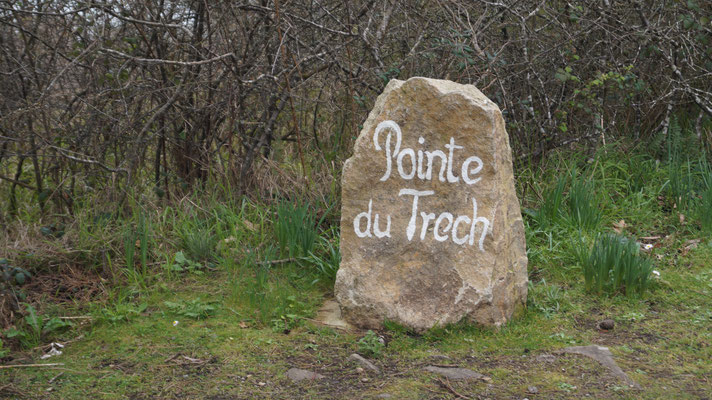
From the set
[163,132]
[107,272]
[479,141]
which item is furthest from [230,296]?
[163,132]

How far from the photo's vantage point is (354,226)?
3891mm

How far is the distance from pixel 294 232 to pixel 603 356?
2083 mm

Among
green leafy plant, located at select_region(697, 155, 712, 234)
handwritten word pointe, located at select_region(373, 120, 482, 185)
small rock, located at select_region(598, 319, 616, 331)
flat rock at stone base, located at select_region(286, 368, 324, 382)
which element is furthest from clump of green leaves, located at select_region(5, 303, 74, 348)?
green leafy plant, located at select_region(697, 155, 712, 234)

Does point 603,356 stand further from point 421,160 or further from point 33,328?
point 33,328

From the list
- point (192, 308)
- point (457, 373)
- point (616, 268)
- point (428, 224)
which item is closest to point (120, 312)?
point (192, 308)

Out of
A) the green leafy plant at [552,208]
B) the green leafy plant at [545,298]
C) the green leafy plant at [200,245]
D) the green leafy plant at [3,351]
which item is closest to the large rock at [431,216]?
the green leafy plant at [545,298]

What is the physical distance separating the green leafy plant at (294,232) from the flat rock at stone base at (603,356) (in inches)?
72.1

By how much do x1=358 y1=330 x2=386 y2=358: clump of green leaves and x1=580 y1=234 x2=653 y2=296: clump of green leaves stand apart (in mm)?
1379

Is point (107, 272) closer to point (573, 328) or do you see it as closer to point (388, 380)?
point (388, 380)

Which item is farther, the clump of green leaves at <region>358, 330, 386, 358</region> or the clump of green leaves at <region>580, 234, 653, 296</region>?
the clump of green leaves at <region>580, 234, 653, 296</region>

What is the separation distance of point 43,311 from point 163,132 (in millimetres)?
2204

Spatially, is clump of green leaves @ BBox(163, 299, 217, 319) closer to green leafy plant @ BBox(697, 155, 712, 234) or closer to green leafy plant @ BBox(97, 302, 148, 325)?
green leafy plant @ BBox(97, 302, 148, 325)

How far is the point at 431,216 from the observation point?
12.5ft

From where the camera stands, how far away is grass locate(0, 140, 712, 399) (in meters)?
3.24
